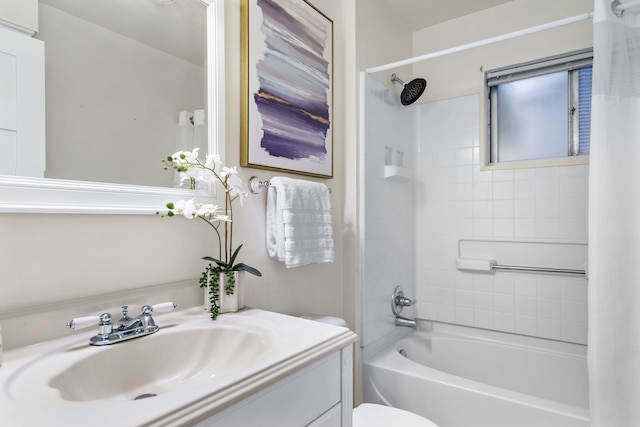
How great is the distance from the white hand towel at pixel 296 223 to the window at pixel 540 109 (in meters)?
1.37

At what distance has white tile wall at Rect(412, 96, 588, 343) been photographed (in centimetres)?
199

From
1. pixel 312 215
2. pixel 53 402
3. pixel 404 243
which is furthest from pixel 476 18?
pixel 53 402

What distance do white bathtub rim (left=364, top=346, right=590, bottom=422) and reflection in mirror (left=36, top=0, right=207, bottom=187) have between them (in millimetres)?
1347

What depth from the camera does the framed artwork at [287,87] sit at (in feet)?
4.35

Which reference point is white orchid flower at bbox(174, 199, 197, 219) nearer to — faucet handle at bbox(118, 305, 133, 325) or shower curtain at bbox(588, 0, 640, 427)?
faucet handle at bbox(118, 305, 133, 325)

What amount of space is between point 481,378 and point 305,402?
1.68 m

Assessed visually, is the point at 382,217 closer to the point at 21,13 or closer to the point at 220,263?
the point at 220,263

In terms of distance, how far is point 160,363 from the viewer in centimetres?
88

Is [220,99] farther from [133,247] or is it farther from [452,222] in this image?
[452,222]

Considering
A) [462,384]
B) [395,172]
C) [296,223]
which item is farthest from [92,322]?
[395,172]

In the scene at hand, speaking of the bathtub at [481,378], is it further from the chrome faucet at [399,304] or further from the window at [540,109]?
the window at [540,109]

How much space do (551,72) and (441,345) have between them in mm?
1759

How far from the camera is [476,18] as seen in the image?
227 centimetres

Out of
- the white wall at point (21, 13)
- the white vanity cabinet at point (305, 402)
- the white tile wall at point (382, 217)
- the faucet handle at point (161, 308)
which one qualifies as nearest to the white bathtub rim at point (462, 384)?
the white tile wall at point (382, 217)
